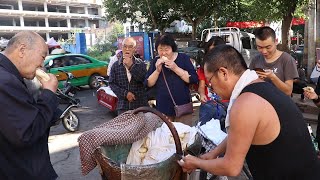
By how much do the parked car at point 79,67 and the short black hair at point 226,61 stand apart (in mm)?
10226

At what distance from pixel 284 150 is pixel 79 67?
11320mm

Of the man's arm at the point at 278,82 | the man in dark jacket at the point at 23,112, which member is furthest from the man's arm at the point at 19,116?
the man's arm at the point at 278,82

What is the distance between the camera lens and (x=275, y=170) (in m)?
1.78

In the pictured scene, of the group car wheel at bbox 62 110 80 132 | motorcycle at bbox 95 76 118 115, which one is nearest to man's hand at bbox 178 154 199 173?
car wheel at bbox 62 110 80 132

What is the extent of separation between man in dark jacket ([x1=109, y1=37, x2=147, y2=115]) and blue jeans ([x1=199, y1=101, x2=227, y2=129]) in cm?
104

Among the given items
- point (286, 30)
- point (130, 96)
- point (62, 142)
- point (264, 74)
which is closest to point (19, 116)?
point (264, 74)

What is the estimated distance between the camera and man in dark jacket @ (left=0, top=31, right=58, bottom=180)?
1754 mm

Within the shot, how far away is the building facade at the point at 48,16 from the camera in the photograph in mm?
56138

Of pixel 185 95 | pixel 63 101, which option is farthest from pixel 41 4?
pixel 185 95

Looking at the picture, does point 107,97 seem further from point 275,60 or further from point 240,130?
point 240,130

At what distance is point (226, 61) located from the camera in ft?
5.97

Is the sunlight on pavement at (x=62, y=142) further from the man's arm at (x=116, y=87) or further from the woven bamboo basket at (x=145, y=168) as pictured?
the woven bamboo basket at (x=145, y=168)

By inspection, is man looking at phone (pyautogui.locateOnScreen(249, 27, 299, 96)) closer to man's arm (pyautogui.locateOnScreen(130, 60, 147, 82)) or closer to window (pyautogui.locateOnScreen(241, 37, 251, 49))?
man's arm (pyautogui.locateOnScreen(130, 60, 147, 82))

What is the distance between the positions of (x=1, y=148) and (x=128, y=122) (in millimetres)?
781
